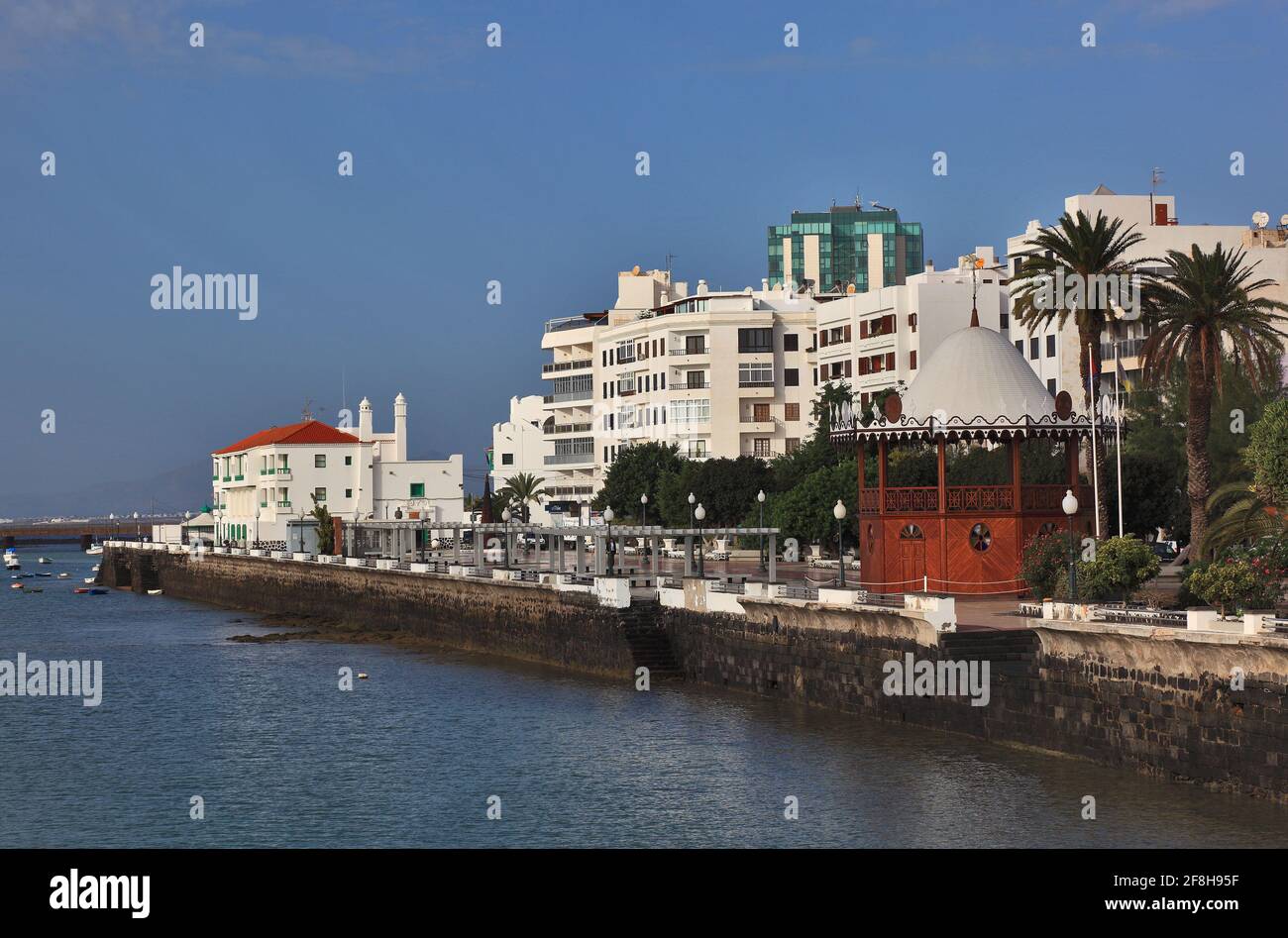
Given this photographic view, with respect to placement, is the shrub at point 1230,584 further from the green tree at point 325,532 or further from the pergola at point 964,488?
the green tree at point 325,532

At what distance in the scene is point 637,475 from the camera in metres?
105

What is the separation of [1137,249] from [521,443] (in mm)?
61473

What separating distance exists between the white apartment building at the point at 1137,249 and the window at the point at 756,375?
2084 centimetres

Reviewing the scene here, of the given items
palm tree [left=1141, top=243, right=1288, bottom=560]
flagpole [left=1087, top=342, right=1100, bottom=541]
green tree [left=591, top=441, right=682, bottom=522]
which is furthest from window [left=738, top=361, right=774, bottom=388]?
palm tree [left=1141, top=243, right=1288, bottom=560]

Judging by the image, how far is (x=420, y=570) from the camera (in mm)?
75812

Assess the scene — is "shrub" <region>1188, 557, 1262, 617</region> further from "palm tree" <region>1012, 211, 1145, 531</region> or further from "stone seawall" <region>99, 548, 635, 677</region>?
"stone seawall" <region>99, 548, 635, 677</region>

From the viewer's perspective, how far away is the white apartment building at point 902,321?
9600cm

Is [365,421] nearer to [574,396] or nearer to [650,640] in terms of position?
[574,396]

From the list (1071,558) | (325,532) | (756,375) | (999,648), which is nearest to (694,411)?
(756,375)

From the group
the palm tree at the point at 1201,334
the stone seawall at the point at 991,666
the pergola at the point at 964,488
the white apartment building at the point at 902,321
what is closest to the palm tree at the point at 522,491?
the white apartment building at the point at 902,321

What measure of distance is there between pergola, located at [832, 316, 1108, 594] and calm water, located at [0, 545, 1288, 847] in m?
6.49
